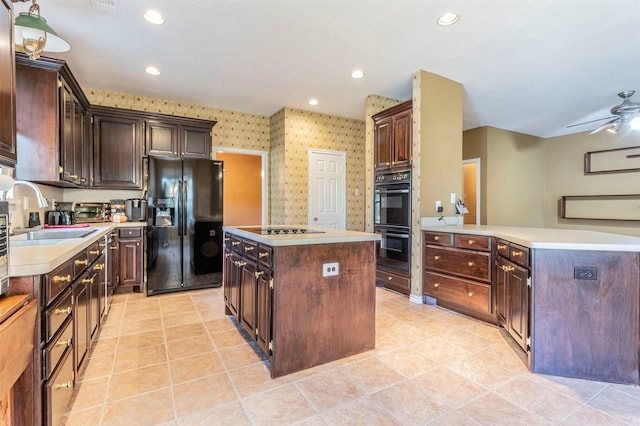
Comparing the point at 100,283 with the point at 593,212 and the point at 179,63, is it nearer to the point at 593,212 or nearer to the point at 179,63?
the point at 179,63

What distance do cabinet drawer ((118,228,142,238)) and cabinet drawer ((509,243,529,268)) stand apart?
4.10 meters

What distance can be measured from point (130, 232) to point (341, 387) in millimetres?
3300

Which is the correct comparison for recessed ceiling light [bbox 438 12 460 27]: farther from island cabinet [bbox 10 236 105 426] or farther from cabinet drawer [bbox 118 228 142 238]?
cabinet drawer [bbox 118 228 142 238]

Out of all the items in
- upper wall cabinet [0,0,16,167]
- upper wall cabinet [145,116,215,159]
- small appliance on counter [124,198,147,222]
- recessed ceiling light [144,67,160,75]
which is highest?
recessed ceiling light [144,67,160,75]

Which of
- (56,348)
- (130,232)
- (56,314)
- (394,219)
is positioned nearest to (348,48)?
(394,219)

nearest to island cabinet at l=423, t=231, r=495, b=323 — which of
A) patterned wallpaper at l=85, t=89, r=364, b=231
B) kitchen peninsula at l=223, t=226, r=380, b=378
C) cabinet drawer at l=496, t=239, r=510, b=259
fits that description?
cabinet drawer at l=496, t=239, r=510, b=259

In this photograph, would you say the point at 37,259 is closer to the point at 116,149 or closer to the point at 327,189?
the point at 116,149

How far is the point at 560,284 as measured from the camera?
202cm

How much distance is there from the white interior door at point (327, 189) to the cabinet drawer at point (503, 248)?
3.03 m

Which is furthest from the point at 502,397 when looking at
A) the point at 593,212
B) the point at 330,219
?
the point at 593,212

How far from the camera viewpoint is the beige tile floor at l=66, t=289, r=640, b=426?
164 cm

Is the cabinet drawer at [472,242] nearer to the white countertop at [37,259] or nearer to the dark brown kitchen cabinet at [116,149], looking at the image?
the white countertop at [37,259]

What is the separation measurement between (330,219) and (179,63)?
3.23 metres

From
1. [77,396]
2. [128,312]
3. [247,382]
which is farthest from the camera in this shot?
[128,312]
